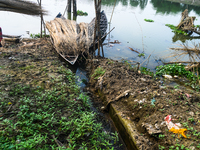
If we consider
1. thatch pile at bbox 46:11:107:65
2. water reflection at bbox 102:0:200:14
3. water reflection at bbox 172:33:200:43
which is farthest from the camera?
water reflection at bbox 102:0:200:14

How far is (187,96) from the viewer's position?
9.05 ft

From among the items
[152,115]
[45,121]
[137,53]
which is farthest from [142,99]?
[137,53]

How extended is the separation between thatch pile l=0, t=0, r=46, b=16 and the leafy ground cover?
143 centimetres

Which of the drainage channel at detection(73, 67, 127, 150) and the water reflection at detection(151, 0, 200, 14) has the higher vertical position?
the water reflection at detection(151, 0, 200, 14)

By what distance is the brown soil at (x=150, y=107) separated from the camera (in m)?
2.01

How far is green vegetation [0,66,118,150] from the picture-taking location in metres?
1.68

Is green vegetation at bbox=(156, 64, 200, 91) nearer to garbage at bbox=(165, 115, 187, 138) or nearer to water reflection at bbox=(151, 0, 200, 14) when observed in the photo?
garbage at bbox=(165, 115, 187, 138)

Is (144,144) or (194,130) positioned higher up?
(194,130)

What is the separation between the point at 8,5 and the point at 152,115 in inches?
128

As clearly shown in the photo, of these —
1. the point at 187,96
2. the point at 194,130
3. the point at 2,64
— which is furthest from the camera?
the point at 2,64

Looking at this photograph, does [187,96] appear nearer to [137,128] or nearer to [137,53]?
[137,128]

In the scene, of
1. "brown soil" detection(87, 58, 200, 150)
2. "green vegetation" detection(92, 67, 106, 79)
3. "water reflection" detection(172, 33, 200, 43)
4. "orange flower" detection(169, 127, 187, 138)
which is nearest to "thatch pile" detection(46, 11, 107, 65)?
"green vegetation" detection(92, 67, 106, 79)

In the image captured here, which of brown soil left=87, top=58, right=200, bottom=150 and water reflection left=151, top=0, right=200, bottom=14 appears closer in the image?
Result: brown soil left=87, top=58, right=200, bottom=150

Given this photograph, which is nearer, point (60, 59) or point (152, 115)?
point (152, 115)
